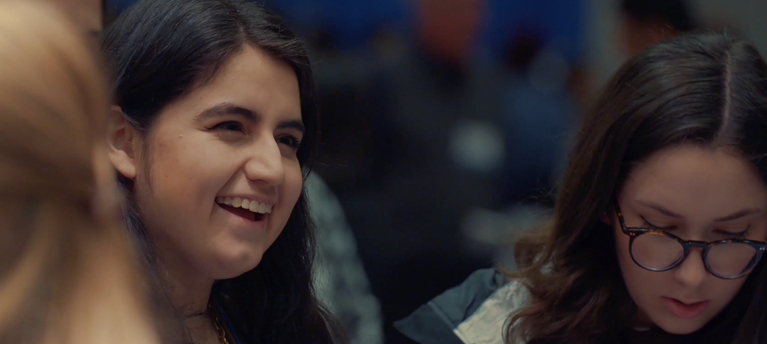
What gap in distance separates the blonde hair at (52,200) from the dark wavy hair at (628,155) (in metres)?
1.24

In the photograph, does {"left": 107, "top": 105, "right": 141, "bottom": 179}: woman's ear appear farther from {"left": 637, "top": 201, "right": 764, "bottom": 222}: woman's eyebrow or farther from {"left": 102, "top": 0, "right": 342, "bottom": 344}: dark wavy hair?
{"left": 637, "top": 201, "right": 764, "bottom": 222}: woman's eyebrow

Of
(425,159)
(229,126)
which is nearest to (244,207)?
(229,126)

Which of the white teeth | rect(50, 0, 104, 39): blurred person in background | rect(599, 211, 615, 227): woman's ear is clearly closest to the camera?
the white teeth

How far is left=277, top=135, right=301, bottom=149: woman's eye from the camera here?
1.55 m

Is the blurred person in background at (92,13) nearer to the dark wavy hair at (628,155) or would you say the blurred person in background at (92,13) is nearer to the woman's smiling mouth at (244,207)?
the woman's smiling mouth at (244,207)

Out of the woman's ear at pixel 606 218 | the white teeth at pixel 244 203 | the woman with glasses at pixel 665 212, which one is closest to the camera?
the white teeth at pixel 244 203

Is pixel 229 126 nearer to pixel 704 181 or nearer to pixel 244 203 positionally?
pixel 244 203

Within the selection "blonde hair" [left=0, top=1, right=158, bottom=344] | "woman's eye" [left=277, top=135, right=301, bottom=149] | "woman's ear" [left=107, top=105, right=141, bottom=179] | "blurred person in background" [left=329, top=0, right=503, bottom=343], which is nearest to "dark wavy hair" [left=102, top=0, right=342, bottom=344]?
"woman's ear" [left=107, top=105, right=141, bottom=179]

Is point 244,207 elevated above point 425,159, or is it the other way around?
point 244,207

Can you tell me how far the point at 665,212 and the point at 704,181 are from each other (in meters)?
0.11

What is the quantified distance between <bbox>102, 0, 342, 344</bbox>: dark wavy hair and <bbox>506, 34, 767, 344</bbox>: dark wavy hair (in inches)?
22.7

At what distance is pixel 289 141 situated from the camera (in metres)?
1.57

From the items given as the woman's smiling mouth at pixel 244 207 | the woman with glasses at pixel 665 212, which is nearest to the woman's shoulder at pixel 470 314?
the woman with glasses at pixel 665 212

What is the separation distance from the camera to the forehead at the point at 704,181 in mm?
1611
